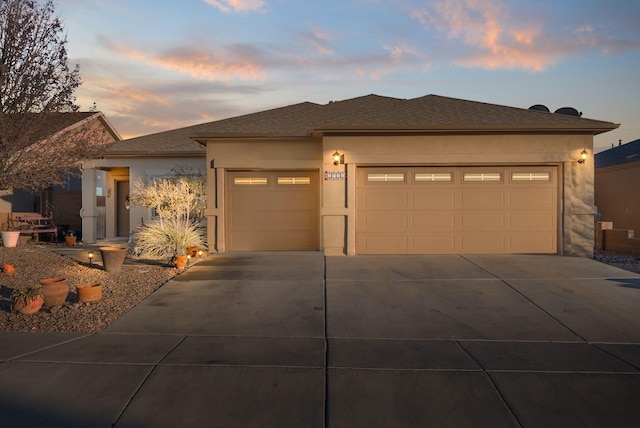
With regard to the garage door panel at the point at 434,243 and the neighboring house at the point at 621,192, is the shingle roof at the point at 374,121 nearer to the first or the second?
the garage door panel at the point at 434,243

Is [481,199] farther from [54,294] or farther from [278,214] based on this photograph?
[54,294]

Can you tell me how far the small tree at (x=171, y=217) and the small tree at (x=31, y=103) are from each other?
2939 millimetres

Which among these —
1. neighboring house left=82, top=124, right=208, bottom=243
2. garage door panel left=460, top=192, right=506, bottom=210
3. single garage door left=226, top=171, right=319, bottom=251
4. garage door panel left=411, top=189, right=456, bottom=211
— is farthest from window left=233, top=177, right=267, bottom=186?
garage door panel left=460, top=192, right=506, bottom=210

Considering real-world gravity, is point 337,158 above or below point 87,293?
above

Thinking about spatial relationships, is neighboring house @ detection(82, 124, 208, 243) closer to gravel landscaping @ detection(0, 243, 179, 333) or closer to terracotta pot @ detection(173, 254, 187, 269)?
gravel landscaping @ detection(0, 243, 179, 333)

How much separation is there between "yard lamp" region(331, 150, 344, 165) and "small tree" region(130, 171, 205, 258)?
158 inches

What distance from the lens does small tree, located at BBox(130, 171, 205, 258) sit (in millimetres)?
12375

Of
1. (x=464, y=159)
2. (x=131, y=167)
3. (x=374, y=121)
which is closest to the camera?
(x=464, y=159)

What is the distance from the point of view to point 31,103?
30.5 feet

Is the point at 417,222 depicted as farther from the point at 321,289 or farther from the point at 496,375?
the point at 496,375

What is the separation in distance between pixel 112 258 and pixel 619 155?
2183 cm

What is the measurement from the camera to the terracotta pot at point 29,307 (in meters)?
7.44

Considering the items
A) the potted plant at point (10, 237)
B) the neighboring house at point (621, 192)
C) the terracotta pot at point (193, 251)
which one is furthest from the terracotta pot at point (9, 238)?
the neighboring house at point (621, 192)

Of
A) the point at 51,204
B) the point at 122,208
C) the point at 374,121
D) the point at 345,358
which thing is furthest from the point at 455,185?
the point at 51,204
